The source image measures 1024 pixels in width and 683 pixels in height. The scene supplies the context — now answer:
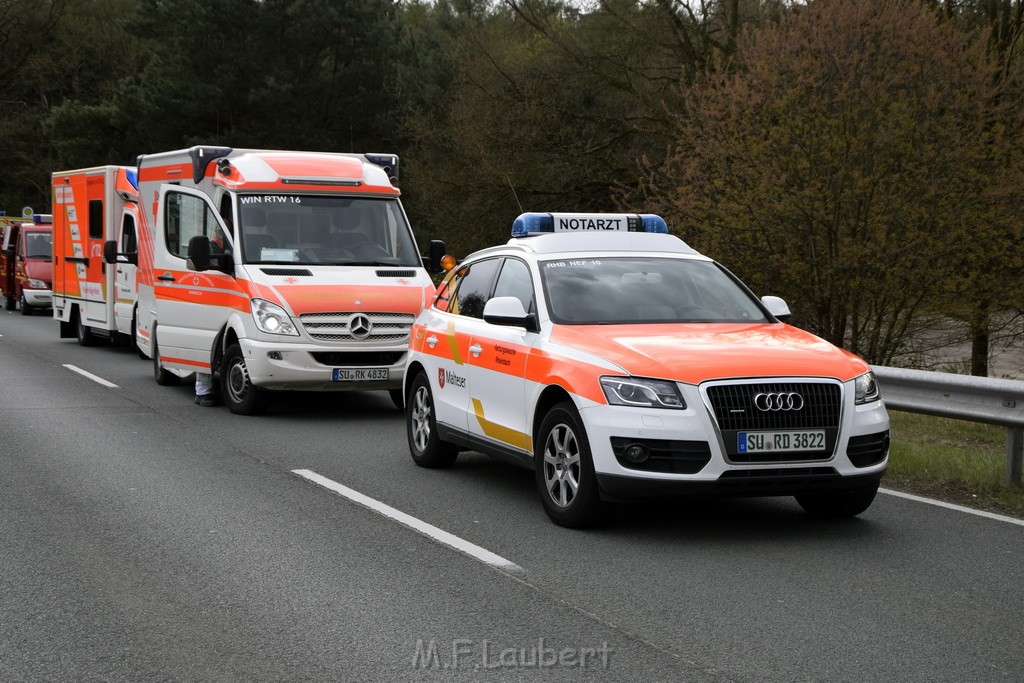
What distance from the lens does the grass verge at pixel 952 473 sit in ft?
28.7

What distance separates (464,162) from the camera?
110ft

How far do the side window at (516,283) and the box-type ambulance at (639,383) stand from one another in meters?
0.02

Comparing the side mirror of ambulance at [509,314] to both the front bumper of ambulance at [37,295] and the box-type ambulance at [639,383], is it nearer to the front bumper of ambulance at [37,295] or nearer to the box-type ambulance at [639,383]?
the box-type ambulance at [639,383]

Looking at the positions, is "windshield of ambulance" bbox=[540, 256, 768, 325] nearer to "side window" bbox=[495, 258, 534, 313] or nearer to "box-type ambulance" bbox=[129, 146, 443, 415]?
"side window" bbox=[495, 258, 534, 313]

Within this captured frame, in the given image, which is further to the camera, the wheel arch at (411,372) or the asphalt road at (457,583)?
the wheel arch at (411,372)

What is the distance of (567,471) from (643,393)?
757 millimetres

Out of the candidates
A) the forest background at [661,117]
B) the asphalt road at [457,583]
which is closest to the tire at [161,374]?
the asphalt road at [457,583]

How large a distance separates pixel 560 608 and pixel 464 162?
2818cm

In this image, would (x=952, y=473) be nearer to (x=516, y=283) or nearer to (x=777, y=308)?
(x=777, y=308)

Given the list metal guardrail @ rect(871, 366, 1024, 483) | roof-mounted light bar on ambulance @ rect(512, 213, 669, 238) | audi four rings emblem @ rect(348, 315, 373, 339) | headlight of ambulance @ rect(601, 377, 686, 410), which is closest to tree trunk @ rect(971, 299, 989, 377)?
metal guardrail @ rect(871, 366, 1024, 483)

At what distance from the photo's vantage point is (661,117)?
3014 centimetres

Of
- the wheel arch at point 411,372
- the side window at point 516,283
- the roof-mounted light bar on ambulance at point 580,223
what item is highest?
the roof-mounted light bar on ambulance at point 580,223

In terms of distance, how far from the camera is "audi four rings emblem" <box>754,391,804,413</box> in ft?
23.5

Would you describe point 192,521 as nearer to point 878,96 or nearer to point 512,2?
point 878,96
